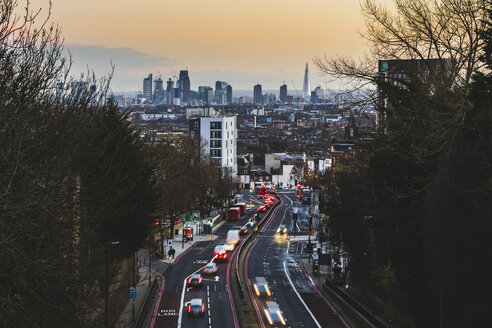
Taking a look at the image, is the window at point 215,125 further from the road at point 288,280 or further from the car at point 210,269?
the car at point 210,269

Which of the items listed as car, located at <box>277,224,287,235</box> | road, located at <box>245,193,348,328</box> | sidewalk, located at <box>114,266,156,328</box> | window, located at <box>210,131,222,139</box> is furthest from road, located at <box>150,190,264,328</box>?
window, located at <box>210,131,222,139</box>

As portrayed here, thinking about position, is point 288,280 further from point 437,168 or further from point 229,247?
point 437,168

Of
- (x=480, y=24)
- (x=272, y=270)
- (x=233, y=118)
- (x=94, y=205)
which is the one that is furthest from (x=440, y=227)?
(x=233, y=118)

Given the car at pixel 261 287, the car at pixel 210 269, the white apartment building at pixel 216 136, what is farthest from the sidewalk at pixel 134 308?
the white apartment building at pixel 216 136

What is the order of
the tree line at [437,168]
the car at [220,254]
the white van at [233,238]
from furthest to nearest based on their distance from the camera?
the white van at [233,238] < the car at [220,254] < the tree line at [437,168]

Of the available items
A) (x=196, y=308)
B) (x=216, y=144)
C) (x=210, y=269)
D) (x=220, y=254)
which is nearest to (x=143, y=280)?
(x=196, y=308)

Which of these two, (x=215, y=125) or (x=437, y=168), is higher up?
(x=215, y=125)

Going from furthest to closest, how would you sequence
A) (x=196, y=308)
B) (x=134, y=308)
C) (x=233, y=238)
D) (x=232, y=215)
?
(x=232, y=215) → (x=233, y=238) → (x=134, y=308) → (x=196, y=308)
